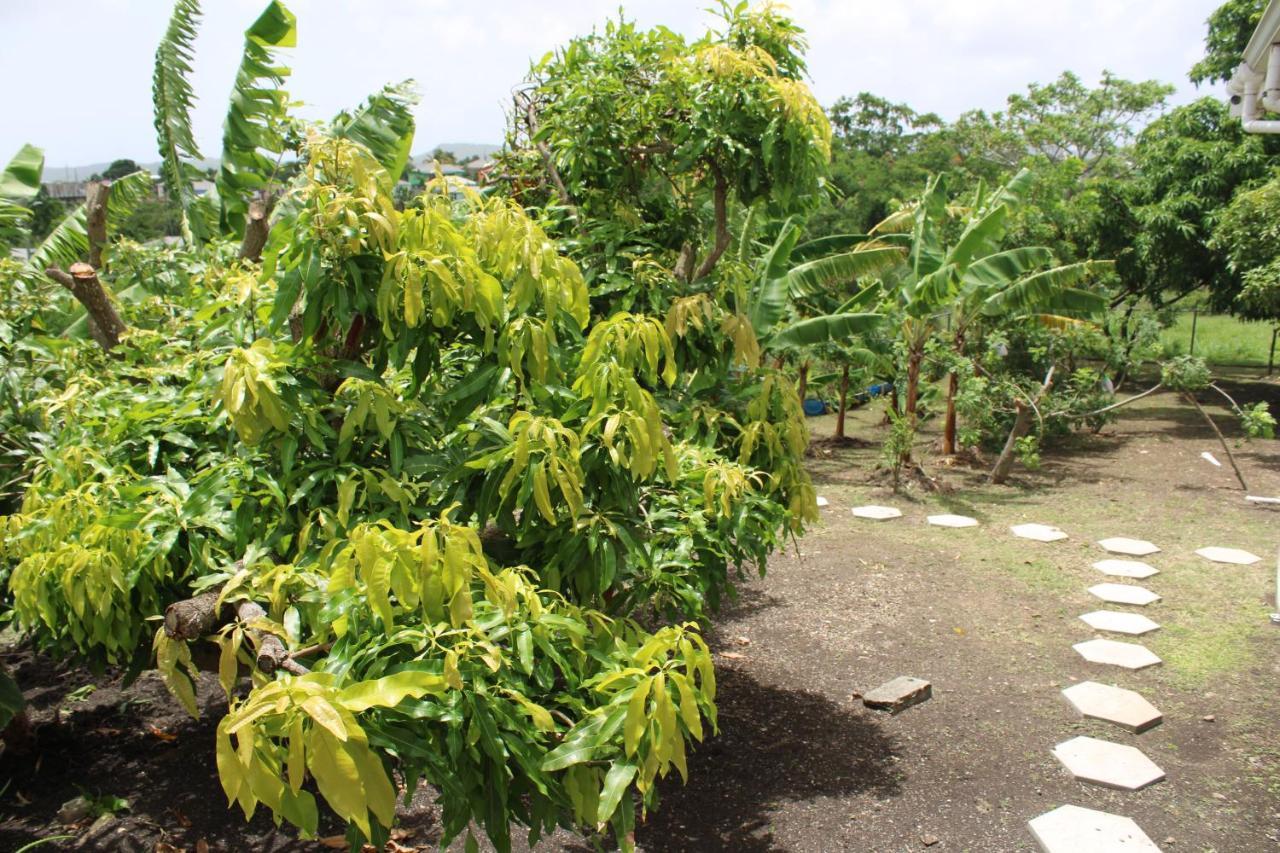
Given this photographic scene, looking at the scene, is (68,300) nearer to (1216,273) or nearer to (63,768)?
(63,768)

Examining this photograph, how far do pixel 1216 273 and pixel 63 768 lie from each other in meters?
14.1

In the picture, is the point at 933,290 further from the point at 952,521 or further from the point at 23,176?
the point at 23,176

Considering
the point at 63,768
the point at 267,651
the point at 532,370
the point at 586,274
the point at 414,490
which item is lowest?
the point at 63,768

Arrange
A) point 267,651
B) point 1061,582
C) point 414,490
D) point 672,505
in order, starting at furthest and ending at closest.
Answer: point 1061,582, point 672,505, point 414,490, point 267,651

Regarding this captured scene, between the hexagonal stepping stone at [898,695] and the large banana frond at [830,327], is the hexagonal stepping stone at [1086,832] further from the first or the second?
the large banana frond at [830,327]

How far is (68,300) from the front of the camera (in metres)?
5.38

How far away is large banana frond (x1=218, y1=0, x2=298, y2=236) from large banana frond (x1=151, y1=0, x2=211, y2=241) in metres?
0.31

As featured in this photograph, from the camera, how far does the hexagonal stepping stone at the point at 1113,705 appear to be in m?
4.79

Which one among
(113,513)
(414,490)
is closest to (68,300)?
(113,513)

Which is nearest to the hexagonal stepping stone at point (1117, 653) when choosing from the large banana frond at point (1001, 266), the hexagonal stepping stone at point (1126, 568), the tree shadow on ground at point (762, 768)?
the hexagonal stepping stone at point (1126, 568)

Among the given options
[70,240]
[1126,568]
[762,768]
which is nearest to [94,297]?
[70,240]

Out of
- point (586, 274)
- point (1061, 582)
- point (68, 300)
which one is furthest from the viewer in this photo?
point (1061, 582)

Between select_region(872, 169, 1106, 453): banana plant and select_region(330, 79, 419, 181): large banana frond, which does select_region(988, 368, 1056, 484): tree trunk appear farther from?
select_region(330, 79, 419, 181): large banana frond

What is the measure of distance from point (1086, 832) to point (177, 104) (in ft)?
19.7
